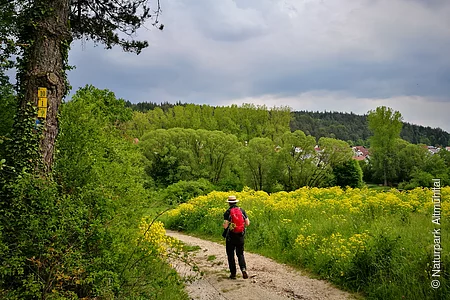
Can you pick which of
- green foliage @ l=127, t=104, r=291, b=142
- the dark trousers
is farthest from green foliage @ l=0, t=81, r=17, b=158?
green foliage @ l=127, t=104, r=291, b=142

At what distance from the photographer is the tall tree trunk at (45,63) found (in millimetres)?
5754

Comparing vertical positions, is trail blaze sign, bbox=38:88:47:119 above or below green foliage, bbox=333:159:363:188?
above

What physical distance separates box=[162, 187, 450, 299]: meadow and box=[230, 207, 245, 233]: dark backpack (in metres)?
2.04

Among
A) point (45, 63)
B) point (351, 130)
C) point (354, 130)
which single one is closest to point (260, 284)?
point (45, 63)

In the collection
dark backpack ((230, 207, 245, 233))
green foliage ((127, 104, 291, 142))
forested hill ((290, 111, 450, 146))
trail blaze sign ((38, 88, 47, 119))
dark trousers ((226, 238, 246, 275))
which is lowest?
dark trousers ((226, 238, 246, 275))

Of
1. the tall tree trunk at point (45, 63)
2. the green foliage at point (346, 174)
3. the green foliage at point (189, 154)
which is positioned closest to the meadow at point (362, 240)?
the tall tree trunk at point (45, 63)

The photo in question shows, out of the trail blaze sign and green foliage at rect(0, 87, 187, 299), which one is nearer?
green foliage at rect(0, 87, 187, 299)

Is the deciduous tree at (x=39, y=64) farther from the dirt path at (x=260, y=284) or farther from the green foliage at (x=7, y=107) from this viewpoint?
the dirt path at (x=260, y=284)

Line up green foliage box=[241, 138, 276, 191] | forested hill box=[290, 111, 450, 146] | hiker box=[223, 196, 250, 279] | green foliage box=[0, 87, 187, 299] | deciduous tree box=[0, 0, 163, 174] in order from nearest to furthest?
1. green foliage box=[0, 87, 187, 299]
2. deciduous tree box=[0, 0, 163, 174]
3. hiker box=[223, 196, 250, 279]
4. green foliage box=[241, 138, 276, 191]
5. forested hill box=[290, 111, 450, 146]

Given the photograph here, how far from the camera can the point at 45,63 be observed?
19.5 ft

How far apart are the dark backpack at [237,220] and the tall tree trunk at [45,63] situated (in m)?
4.11

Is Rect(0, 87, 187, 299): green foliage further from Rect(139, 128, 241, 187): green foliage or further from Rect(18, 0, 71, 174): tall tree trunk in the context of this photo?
Rect(139, 128, 241, 187): green foliage

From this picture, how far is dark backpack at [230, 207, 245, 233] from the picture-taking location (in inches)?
315

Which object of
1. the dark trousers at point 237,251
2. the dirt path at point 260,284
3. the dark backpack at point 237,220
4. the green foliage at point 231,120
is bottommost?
the dirt path at point 260,284
